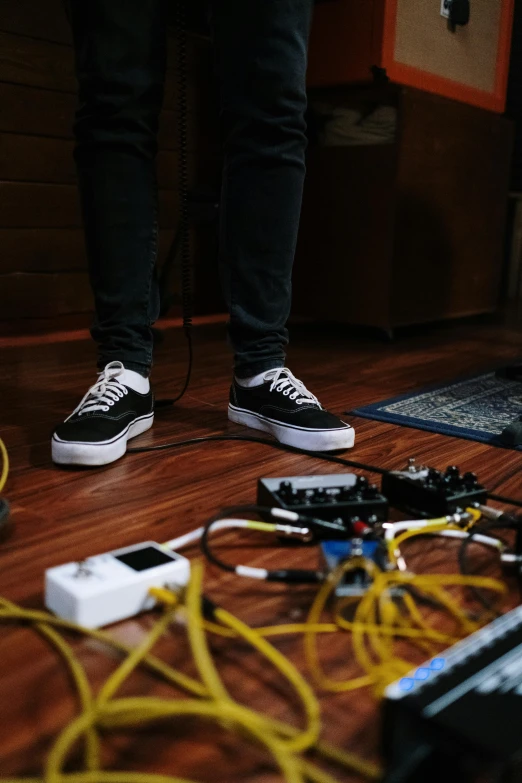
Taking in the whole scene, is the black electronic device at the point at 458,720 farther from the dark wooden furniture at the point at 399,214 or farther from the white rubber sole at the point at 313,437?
the dark wooden furniture at the point at 399,214

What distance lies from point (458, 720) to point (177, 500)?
55 centimetres

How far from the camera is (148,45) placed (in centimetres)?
106

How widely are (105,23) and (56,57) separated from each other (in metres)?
1.16

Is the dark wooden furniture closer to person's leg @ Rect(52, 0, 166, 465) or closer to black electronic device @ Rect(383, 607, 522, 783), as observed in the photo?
person's leg @ Rect(52, 0, 166, 465)

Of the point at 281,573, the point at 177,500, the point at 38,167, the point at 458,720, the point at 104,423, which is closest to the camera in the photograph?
the point at 458,720

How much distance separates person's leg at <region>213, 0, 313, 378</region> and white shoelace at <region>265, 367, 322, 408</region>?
0.07ft

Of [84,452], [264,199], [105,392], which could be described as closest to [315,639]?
[84,452]

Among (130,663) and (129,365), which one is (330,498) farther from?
(129,365)

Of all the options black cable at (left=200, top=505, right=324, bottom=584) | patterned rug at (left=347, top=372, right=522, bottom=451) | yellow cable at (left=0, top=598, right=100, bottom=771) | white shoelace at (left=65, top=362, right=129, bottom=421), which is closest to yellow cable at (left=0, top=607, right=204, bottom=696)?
yellow cable at (left=0, top=598, right=100, bottom=771)

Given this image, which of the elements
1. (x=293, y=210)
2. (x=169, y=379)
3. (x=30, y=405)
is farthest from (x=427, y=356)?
(x=30, y=405)

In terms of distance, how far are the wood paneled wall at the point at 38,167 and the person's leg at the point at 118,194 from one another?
103cm

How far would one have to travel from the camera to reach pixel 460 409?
1393 millimetres

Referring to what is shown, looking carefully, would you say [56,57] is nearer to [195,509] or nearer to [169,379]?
[169,379]

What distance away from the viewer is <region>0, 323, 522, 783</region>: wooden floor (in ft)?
1.53
